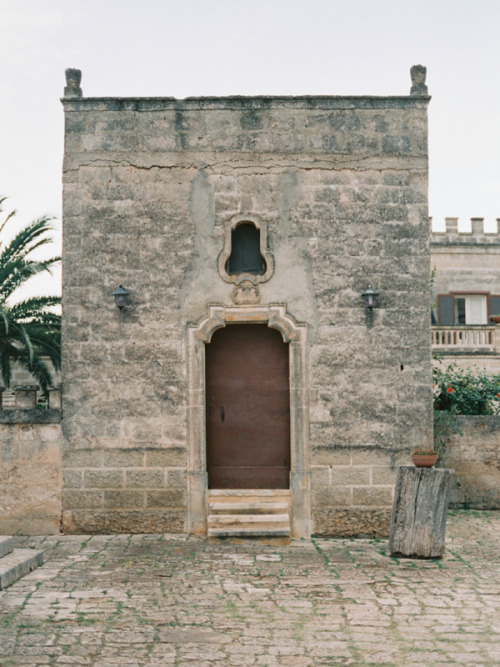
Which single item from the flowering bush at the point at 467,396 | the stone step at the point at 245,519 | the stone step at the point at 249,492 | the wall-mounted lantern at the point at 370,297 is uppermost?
the wall-mounted lantern at the point at 370,297

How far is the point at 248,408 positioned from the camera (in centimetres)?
962

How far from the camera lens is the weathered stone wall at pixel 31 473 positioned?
9.41m

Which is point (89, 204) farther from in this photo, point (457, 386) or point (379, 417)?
point (457, 386)

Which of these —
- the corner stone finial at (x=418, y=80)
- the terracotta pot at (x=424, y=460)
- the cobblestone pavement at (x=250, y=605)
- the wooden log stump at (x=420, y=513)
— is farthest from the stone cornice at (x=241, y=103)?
the cobblestone pavement at (x=250, y=605)

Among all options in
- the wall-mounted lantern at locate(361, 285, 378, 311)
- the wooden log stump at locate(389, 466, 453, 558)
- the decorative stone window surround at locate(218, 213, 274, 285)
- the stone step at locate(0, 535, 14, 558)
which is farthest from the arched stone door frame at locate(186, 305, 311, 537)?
the stone step at locate(0, 535, 14, 558)

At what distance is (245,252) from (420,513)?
3900 mm

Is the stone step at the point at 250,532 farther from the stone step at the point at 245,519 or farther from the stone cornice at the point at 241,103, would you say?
the stone cornice at the point at 241,103

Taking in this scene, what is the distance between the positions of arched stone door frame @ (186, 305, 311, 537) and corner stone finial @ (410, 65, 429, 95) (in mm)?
3343

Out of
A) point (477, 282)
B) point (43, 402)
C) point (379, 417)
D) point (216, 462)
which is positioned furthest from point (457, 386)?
point (477, 282)

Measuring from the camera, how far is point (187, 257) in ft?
31.3

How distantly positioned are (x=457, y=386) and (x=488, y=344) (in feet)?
34.2

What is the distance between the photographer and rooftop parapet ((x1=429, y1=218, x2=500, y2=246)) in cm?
2873

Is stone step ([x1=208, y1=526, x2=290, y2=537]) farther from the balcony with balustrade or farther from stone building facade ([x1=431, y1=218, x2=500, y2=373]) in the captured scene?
stone building facade ([x1=431, y1=218, x2=500, y2=373])

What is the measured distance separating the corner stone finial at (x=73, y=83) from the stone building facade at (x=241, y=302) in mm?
23
